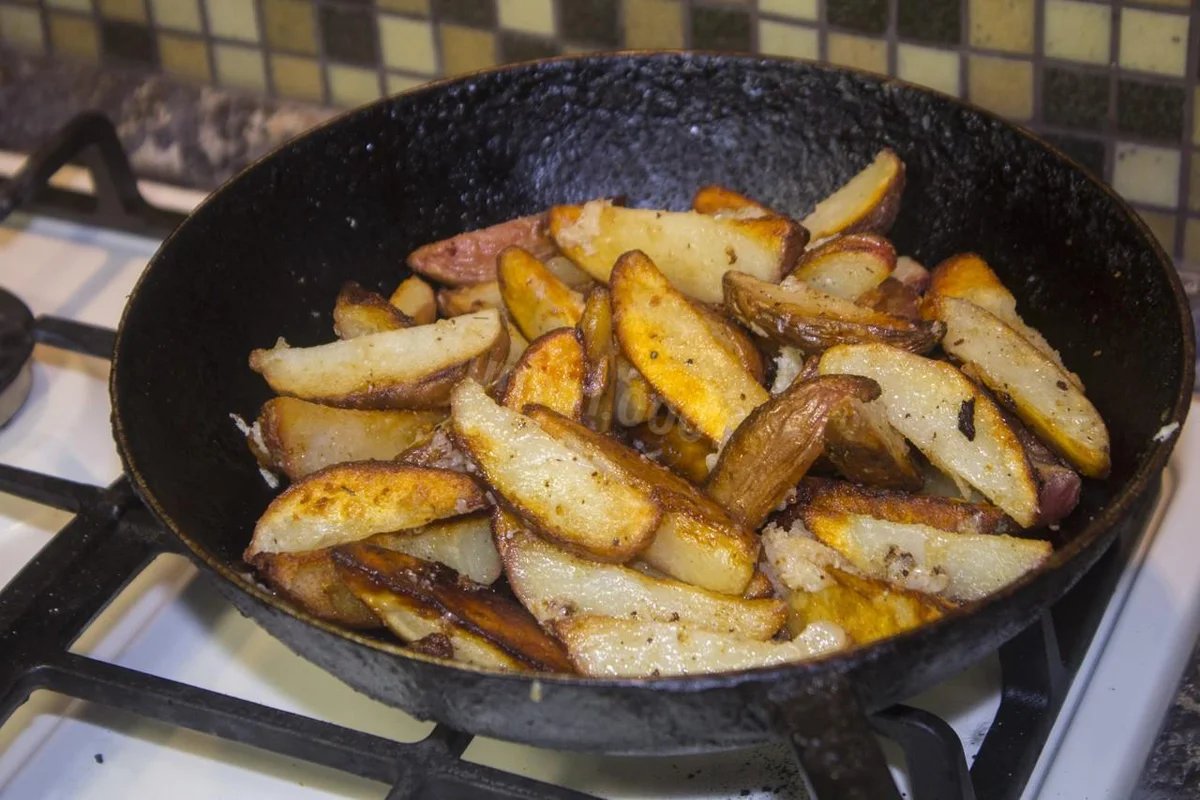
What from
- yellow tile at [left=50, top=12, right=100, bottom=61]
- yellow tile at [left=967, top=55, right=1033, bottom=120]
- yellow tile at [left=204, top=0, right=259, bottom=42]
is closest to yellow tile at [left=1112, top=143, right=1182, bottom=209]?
yellow tile at [left=967, top=55, right=1033, bottom=120]

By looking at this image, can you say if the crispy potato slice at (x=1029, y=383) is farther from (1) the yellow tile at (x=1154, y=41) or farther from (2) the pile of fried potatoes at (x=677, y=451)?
(1) the yellow tile at (x=1154, y=41)

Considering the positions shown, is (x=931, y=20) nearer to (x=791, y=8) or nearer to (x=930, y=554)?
(x=791, y=8)

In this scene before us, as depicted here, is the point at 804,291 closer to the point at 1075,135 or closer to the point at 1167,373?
the point at 1167,373


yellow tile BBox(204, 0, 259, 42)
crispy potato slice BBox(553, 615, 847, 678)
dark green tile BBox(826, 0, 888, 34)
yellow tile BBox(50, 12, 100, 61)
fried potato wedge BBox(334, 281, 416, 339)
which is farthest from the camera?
yellow tile BBox(50, 12, 100, 61)

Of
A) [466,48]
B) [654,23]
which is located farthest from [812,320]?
[466,48]

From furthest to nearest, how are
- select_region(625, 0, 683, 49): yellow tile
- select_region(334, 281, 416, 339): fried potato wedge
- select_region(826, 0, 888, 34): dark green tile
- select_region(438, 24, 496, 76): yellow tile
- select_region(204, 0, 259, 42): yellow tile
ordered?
select_region(204, 0, 259, 42): yellow tile
select_region(438, 24, 496, 76): yellow tile
select_region(625, 0, 683, 49): yellow tile
select_region(826, 0, 888, 34): dark green tile
select_region(334, 281, 416, 339): fried potato wedge

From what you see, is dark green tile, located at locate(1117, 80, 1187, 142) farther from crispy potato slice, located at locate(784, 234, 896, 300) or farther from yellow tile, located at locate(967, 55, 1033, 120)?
crispy potato slice, located at locate(784, 234, 896, 300)
